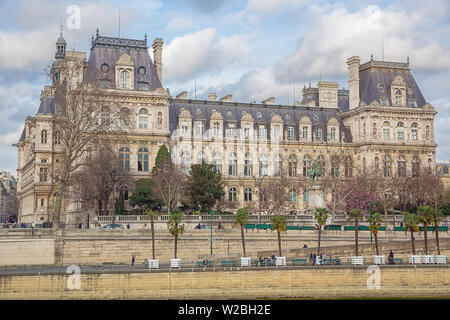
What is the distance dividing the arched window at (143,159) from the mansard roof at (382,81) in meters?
34.4

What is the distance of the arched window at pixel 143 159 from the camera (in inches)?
3615

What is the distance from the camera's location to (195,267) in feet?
177

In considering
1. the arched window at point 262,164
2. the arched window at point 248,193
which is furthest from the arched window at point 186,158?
the arched window at point 262,164

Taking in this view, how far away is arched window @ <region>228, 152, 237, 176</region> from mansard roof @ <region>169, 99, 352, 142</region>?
4.97m

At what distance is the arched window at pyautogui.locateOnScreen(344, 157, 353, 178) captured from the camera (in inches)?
4119

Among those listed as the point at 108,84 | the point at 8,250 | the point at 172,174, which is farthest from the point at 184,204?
the point at 8,250

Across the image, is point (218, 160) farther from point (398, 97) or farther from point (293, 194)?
point (398, 97)

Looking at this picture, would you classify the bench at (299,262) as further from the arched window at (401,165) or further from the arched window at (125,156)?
the arched window at (401,165)

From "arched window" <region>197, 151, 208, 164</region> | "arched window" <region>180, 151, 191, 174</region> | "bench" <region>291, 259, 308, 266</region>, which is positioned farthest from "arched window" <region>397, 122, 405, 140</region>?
"bench" <region>291, 259, 308, 266</region>

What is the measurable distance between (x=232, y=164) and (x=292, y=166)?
30.7 ft

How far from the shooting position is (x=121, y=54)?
93.8 metres
